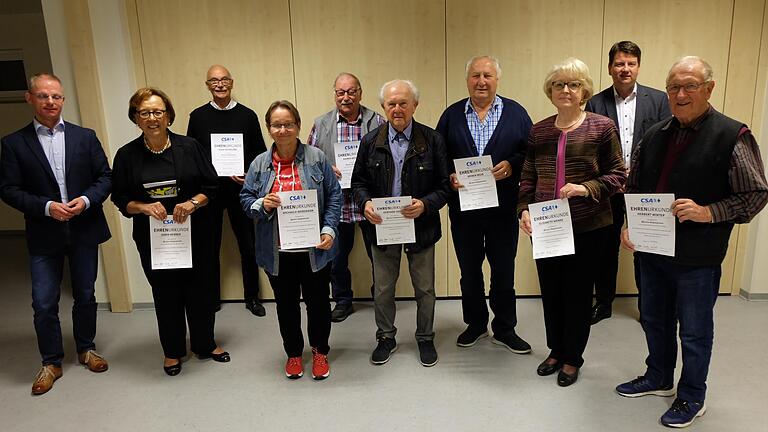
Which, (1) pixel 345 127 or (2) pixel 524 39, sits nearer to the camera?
(1) pixel 345 127

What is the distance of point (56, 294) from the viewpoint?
2885 mm

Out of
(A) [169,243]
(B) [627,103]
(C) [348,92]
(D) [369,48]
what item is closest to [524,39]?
(B) [627,103]

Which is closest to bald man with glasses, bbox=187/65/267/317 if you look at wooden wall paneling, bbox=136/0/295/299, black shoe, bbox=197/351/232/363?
wooden wall paneling, bbox=136/0/295/299

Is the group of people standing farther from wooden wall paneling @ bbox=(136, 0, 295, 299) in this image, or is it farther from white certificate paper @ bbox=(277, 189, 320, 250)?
wooden wall paneling @ bbox=(136, 0, 295, 299)

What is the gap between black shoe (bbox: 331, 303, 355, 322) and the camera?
12.0 feet

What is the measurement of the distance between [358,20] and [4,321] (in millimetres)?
3558

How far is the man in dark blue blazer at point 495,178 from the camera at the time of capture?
2.76 meters

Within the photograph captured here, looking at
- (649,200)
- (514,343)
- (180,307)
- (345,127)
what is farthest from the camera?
(345,127)

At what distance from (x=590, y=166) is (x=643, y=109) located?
1.07 metres

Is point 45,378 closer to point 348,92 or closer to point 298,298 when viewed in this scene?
point 298,298

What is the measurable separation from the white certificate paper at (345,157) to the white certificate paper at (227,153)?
663mm

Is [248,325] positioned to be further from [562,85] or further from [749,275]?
[749,275]

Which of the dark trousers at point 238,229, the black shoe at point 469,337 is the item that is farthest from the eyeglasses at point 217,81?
the black shoe at point 469,337

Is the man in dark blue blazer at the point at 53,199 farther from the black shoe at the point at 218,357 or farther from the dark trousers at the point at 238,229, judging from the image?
the dark trousers at the point at 238,229
